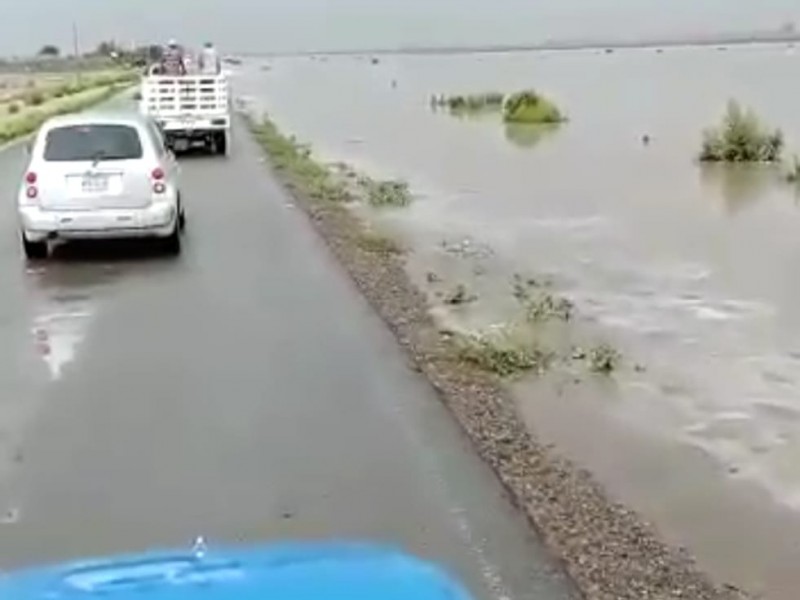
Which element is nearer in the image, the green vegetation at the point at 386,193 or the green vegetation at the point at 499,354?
the green vegetation at the point at 499,354

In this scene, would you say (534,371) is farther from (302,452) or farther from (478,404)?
(302,452)

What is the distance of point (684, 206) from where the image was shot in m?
28.2

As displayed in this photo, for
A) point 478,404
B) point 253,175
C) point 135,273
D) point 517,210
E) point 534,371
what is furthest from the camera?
point 253,175

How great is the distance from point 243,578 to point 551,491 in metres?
5.36

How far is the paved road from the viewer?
734 centimetres

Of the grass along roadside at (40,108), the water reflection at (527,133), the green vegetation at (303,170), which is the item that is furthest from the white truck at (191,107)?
the water reflection at (527,133)

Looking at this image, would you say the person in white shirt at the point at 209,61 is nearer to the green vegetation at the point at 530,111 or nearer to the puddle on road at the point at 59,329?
the green vegetation at the point at 530,111

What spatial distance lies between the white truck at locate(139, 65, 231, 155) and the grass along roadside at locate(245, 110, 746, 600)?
24.2 metres

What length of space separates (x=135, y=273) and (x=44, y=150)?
2.46 metres

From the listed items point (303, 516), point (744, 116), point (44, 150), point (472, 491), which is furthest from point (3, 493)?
point (744, 116)

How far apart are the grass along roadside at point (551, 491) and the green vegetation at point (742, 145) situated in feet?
83.2

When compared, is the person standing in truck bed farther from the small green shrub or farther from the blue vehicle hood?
the blue vehicle hood

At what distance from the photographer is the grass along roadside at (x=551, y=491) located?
696 cm

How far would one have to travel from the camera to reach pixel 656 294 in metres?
16.8
